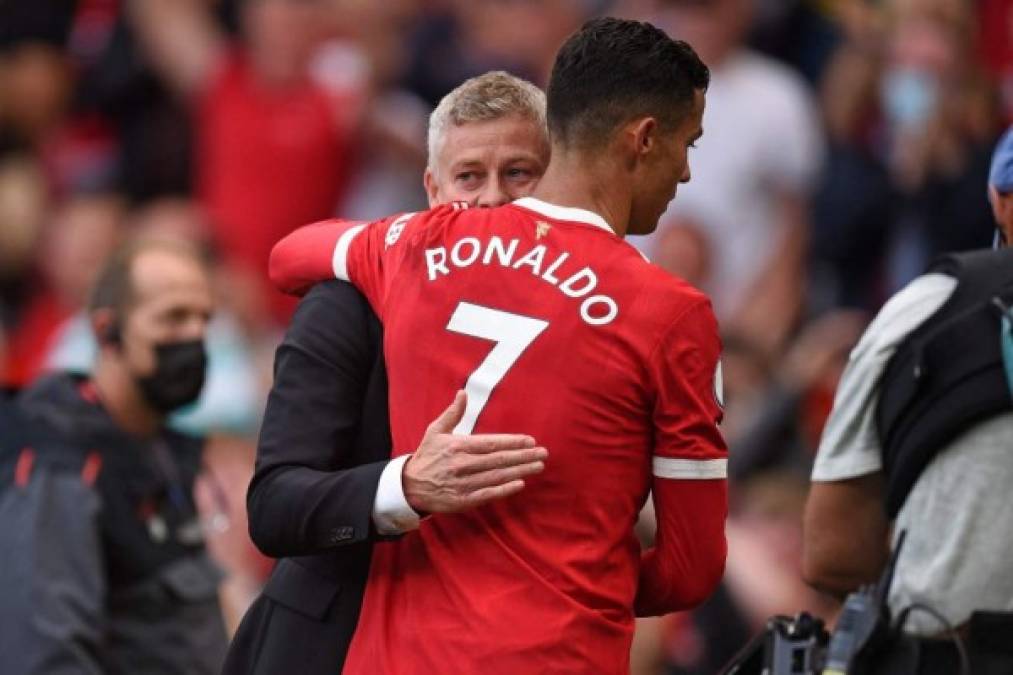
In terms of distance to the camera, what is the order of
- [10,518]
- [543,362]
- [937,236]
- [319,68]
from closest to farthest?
[543,362] → [10,518] → [937,236] → [319,68]

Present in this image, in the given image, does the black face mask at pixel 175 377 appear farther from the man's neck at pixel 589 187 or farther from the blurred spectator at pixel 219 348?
the blurred spectator at pixel 219 348

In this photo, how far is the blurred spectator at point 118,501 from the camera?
5199 millimetres

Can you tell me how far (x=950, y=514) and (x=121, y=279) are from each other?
281 cm

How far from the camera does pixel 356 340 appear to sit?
4.11 m

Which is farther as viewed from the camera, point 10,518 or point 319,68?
point 319,68

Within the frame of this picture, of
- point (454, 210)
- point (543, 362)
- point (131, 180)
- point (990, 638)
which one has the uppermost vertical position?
point (131, 180)

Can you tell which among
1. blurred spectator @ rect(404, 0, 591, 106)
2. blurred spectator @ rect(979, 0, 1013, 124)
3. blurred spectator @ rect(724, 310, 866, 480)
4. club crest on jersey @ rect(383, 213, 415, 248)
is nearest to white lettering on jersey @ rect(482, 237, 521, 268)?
club crest on jersey @ rect(383, 213, 415, 248)

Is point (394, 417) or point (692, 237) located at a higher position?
point (692, 237)

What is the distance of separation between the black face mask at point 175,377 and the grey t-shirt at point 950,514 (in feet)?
7.42

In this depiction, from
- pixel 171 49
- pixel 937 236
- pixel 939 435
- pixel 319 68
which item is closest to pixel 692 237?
pixel 937 236

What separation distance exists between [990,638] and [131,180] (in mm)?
7108

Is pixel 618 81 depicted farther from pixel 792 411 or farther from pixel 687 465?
pixel 792 411

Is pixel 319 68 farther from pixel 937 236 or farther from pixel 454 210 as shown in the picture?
pixel 454 210

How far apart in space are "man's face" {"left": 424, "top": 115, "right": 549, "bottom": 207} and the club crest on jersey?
179 mm
